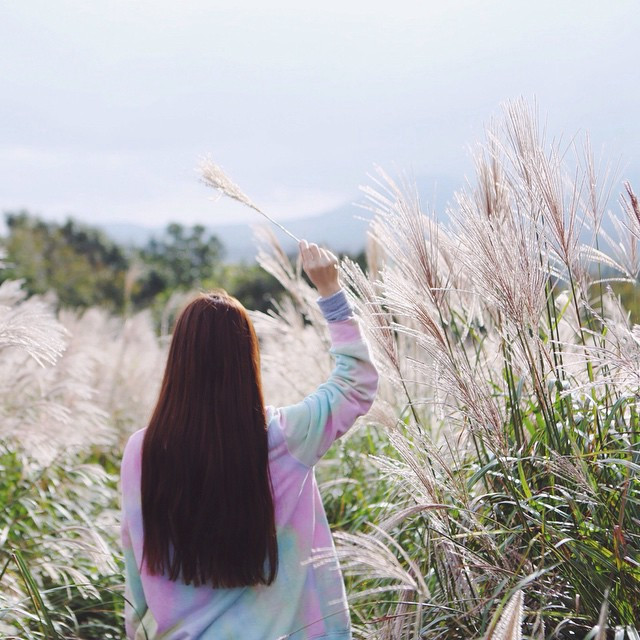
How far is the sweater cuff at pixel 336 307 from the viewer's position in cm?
206

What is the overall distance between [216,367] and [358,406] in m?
0.36

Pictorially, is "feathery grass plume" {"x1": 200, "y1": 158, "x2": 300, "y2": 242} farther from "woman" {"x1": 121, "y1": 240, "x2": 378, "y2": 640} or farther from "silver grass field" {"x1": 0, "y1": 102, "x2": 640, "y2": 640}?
"woman" {"x1": 121, "y1": 240, "x2": 378, "y2": 640}

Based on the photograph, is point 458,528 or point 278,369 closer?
point 458,528

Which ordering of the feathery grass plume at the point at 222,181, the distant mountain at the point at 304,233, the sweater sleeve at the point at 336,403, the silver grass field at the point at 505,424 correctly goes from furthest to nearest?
the distant mountain at the point at 304,233, the feathery grass plume at the point at 222,181, the sweater sleeve at the point at 336,403, the silver grass field at the point at 505,424

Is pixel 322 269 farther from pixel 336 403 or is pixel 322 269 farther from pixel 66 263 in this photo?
pixel 66 263

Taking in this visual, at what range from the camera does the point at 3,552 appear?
326 centimetres

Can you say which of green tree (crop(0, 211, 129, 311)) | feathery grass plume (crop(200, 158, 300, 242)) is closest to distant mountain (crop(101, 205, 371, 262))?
feathery grass plume (crop(200, 158, 300, 242))

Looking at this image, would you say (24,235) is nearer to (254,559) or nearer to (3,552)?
(3,552)

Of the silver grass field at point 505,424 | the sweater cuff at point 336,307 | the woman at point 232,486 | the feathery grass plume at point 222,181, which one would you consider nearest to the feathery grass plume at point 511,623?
the silver grass field at point 505,424

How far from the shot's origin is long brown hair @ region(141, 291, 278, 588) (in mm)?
1954

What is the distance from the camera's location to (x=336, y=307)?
6.76 feet

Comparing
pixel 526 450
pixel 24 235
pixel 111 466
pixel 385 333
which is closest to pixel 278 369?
pixel 111 466

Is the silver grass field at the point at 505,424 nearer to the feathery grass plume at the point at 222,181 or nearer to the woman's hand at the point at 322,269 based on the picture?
the woman's hand at the point at 322,269

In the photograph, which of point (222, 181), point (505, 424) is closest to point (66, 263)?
point (222, 181)
